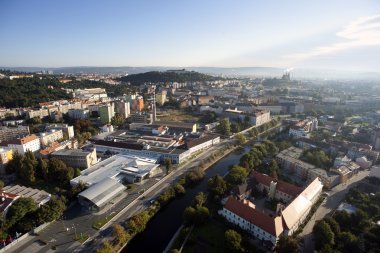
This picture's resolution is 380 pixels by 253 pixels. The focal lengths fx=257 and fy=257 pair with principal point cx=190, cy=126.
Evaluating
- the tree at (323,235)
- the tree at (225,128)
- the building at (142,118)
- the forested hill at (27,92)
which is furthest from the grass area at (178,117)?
the tree at (323,235)

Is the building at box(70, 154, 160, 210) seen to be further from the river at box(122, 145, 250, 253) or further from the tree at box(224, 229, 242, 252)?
the tree at box(224, 229, 242, 252)

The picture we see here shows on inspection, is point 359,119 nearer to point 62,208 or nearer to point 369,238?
point 369,238

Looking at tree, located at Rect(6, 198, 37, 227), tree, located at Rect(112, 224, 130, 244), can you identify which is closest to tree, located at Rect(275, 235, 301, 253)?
tree, located at Rect(112, 224, 130, 244)

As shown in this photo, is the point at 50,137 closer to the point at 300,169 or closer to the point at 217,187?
the point at 217,187

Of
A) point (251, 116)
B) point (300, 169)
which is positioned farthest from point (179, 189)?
point (251, 116)

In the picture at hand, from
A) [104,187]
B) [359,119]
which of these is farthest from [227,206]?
[359,119]
